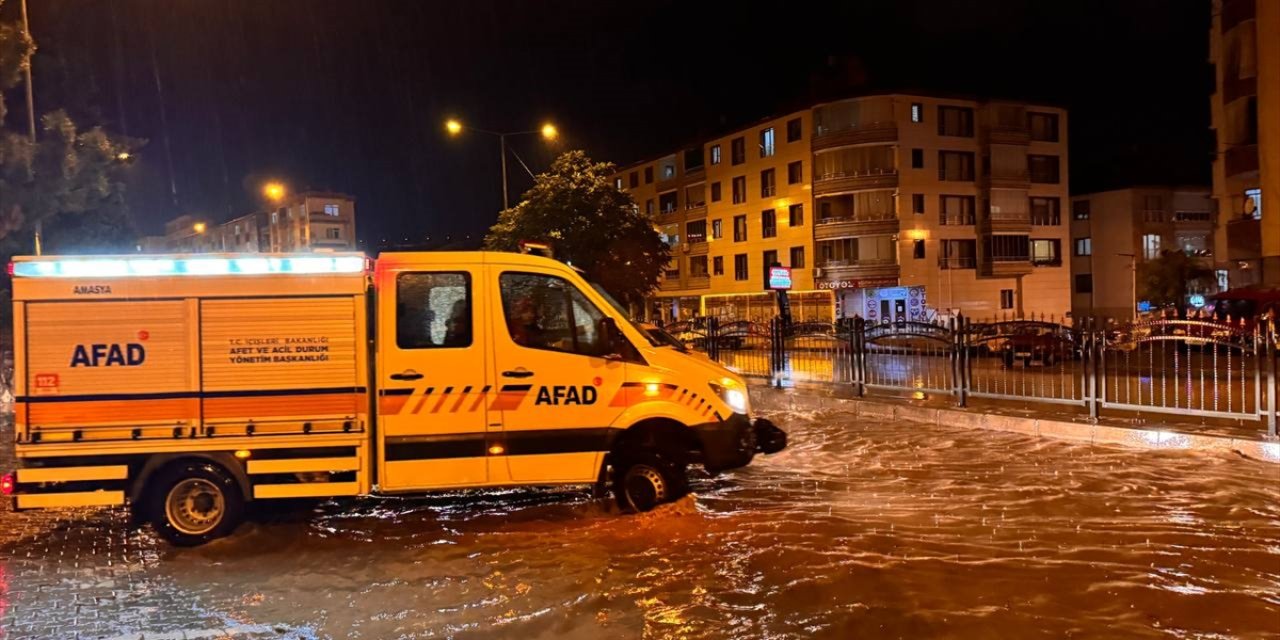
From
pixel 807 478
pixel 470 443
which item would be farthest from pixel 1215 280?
pixel 470 443

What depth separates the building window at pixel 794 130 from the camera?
2117 inches

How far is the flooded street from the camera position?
16.9 feet

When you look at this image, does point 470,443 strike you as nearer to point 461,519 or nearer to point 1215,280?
point 461,519

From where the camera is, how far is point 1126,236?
61.0 meters

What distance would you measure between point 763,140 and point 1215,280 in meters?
30.4

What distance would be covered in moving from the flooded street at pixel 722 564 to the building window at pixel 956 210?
45.7m

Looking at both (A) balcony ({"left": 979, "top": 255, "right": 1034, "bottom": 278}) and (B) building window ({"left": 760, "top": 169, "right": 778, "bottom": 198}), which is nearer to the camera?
(A) balcony ({"left": 979, "top": 255, "right": 1034, "bottom": 278})

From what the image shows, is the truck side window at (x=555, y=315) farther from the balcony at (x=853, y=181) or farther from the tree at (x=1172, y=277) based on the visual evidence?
the tree at (x=1172, y=277)

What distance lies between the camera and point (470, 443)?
7.07 m

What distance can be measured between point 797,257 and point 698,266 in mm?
11486

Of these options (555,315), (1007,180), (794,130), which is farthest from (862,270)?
(555,315)

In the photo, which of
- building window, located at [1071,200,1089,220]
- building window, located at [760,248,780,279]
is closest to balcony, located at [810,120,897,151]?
building window, located at [760,248,780,279]

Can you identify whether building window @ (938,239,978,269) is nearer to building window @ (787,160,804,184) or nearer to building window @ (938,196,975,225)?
building window @ (938,196,975,225)

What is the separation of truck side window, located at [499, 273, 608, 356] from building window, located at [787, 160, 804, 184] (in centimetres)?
4854
